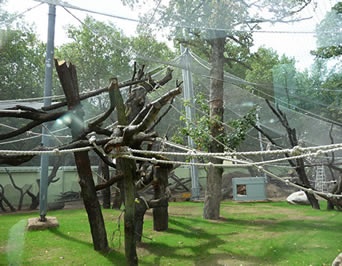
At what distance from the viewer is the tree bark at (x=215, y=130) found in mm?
4805

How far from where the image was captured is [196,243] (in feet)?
11.1

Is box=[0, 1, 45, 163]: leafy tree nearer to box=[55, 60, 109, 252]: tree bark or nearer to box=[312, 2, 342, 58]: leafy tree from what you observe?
box=[55, 60, 109, 252]: tree bark

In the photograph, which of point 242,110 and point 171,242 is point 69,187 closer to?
point 242,110

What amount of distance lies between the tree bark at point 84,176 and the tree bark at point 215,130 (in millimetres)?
2053

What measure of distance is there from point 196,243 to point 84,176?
1.30 meters

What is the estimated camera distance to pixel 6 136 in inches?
107

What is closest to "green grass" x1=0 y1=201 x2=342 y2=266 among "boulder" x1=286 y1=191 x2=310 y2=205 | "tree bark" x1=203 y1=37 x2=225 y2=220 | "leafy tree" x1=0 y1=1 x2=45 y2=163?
"tree bark" x1=203 y1=37 x2=225 y2=220

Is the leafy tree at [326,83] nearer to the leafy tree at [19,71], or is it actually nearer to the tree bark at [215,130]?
the tree bark at [215,130]

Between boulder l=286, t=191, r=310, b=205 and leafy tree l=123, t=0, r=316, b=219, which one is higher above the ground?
leafy tree l=123, t=0, r=316, b=219

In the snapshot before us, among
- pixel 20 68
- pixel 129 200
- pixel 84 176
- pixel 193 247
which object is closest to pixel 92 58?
pixel 20 68

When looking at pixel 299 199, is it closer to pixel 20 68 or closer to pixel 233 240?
pixel 233 240

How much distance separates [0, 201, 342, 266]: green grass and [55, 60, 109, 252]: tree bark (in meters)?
0.11

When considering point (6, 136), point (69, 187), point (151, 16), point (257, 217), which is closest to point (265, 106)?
point (257, 217)

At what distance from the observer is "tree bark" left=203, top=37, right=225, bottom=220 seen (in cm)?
480
